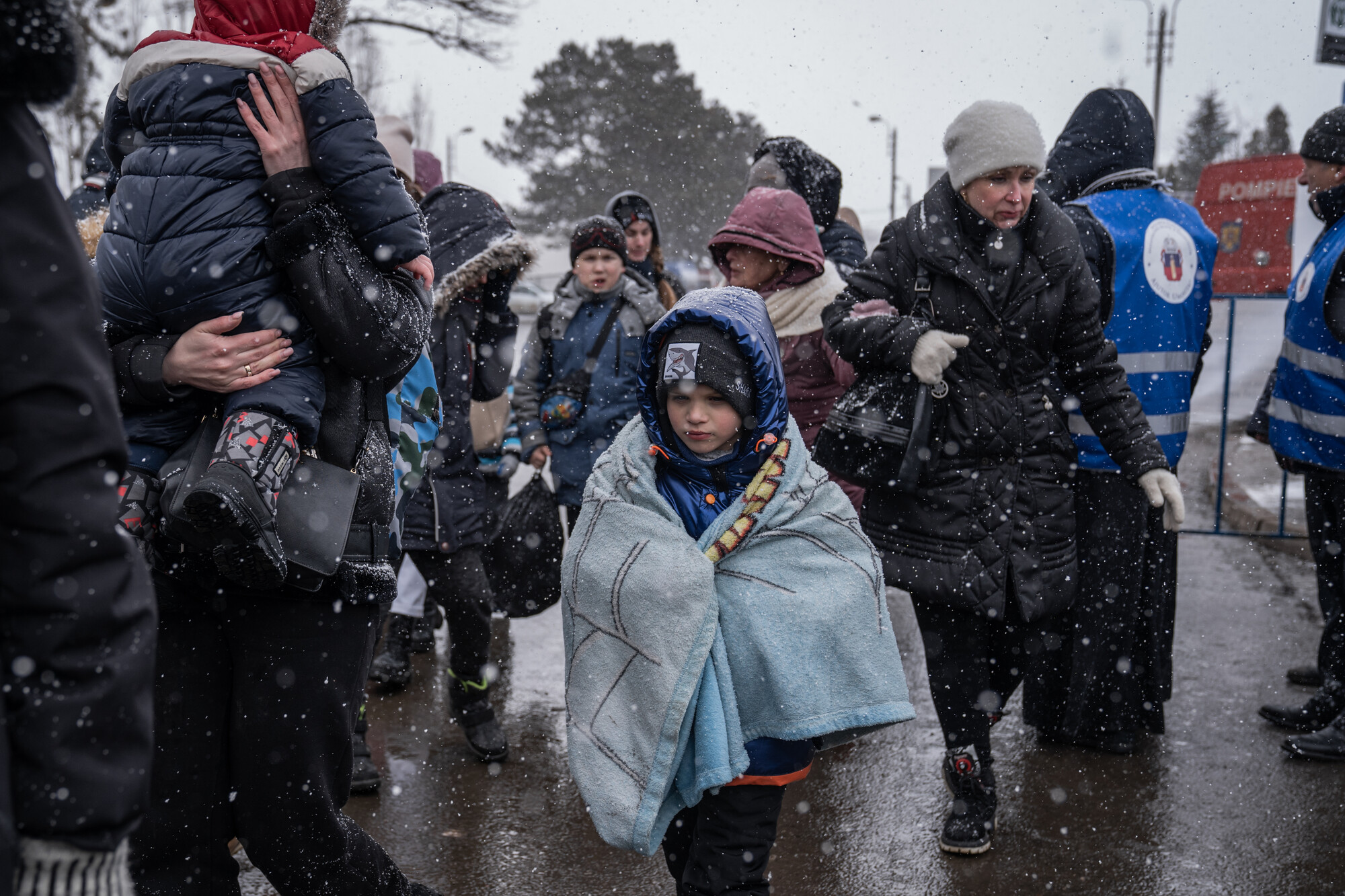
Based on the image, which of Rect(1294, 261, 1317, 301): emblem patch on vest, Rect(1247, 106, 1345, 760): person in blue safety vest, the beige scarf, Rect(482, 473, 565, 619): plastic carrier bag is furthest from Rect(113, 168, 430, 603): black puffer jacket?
Rect(1294, 261, 1317, 301): emblem patch on vest

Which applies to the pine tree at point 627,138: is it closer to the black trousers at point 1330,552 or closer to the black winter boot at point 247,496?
the black trousers at point 1330,552

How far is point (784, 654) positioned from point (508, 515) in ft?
7.86

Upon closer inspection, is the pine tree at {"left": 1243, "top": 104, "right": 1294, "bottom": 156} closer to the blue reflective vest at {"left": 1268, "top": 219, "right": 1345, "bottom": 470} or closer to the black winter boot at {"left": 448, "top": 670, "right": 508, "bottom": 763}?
the blue reflective vest at {"left": 1268, "top": 219, "right": 1345, "bottom": 470}

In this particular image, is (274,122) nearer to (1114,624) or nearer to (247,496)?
(247,496)

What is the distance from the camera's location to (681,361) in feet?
8.89

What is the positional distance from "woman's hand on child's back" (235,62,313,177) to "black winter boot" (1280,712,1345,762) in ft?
13.4

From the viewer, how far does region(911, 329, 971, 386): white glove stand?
3.43m

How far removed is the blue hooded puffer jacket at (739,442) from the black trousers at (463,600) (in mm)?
1708

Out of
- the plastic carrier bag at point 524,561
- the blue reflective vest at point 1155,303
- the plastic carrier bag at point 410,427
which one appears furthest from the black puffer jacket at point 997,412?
the plastic carrier bag at point 524,561

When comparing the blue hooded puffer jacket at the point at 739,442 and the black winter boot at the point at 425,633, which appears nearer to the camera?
the blue hooded puffer jacket at the point at 739,442

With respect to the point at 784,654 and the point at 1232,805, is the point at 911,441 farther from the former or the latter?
the point at 1232,805

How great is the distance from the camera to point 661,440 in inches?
110

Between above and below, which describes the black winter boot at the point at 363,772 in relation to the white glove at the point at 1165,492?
below

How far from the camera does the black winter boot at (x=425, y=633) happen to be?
5504 mm
